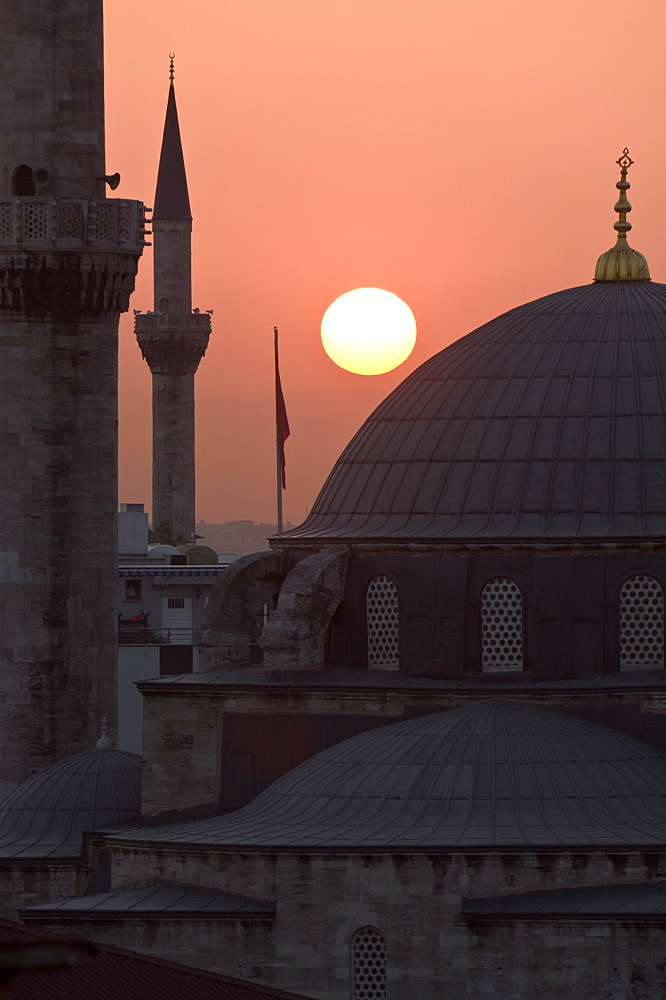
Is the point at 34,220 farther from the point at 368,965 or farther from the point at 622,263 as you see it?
the point at 368,965

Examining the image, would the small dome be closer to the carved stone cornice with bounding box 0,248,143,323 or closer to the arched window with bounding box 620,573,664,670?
the arched window with bounding box 620,573,664,670

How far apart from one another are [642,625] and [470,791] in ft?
13.4

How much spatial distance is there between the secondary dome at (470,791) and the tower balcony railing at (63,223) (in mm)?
13788

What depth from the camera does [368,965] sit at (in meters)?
23.7

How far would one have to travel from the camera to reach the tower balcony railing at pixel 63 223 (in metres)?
37.9

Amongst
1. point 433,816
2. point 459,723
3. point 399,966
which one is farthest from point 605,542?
point 399,966

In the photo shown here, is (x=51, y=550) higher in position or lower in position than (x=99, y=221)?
lower

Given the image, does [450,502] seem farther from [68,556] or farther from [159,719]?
[68,556]

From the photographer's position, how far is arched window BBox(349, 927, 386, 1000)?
23.5 metres

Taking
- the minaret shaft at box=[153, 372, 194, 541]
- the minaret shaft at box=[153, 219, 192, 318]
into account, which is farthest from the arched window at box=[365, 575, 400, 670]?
the minaret shaft at box=[153, 219, 192, 318]

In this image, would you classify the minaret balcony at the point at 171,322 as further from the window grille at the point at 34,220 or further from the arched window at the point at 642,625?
the arched window at the point at 642,625

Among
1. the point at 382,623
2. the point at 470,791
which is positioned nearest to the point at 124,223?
the point at 382,623

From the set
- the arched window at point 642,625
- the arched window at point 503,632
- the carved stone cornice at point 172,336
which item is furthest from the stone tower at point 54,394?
the carved stone cornice at point 172,336

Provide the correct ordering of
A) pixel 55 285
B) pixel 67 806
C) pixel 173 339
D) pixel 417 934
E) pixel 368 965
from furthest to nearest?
pixel 173 339, pixel 55 285, pixel 67 806, pixel 368 965, pixel 417 934
